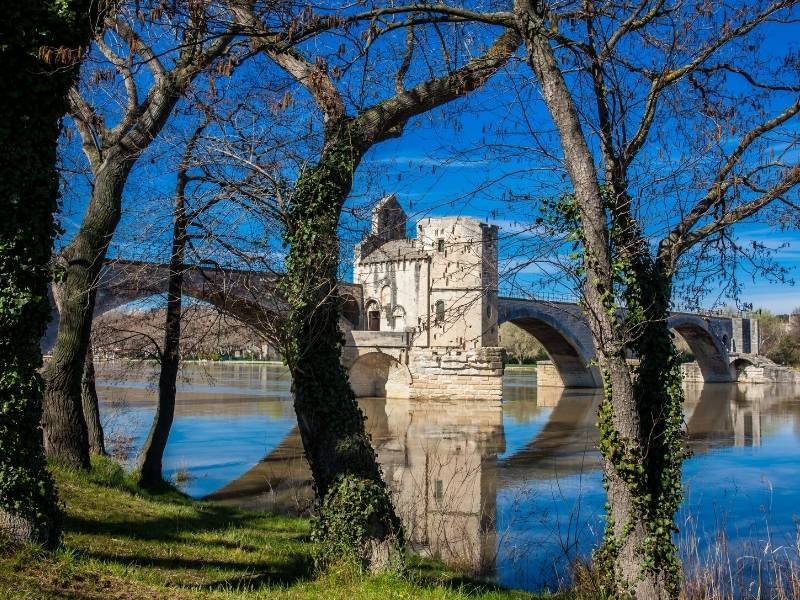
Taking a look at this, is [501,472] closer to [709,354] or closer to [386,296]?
[386,296]

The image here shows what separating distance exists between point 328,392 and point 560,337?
3436 cm

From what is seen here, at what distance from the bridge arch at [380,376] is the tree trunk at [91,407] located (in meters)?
20.5

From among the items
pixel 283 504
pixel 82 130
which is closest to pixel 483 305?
pixel 283 504

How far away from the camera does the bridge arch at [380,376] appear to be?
99.8 ft

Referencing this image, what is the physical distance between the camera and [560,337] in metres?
38.4

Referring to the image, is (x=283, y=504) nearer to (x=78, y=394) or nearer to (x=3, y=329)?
(x=78, y=394)

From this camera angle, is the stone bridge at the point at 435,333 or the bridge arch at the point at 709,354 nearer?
the stone bridge at the point at 435,333

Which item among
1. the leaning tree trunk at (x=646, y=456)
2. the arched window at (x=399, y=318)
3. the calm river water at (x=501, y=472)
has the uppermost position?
the arched window at (x=399, y=318)

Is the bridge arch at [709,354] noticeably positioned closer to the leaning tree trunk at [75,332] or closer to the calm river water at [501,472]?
the calm river water at [501,472]

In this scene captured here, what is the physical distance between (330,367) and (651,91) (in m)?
3.00

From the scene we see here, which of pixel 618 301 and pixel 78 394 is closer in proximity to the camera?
pixel 618 301

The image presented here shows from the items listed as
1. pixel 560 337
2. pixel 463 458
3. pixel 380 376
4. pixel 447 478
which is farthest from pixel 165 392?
pixel 560 337

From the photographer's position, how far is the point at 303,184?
207 inches

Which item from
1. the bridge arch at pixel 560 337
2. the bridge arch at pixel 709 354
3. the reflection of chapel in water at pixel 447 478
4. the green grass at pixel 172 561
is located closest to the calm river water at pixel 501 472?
the reflection of chapel in water at pixel 447 478
